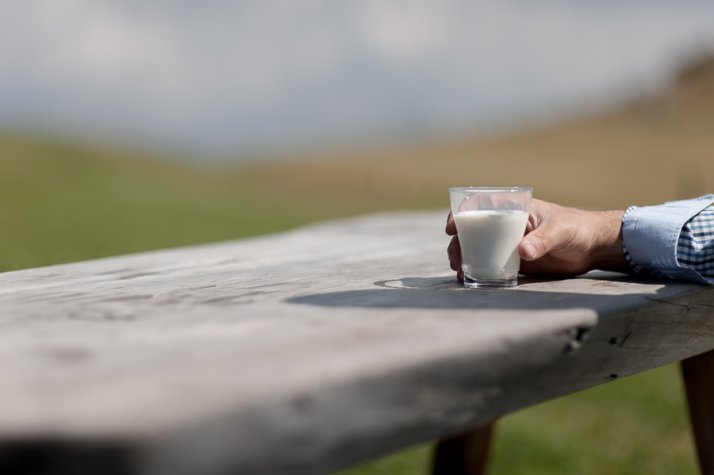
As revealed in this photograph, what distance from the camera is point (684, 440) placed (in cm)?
319

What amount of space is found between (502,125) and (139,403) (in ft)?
155

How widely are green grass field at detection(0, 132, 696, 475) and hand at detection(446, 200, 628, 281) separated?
1587mm

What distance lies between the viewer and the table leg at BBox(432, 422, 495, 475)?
6.53 ft

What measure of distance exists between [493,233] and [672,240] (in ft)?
1.13

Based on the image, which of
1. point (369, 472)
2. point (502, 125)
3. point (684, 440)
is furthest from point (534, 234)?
point (502, 125)

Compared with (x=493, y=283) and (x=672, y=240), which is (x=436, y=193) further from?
(x=493, y=283)

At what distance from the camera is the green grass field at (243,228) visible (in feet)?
10.1

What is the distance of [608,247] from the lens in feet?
4.86

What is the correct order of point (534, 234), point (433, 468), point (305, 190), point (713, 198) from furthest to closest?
point (305, 190)
point (433, 468)
point (713, 198)
point (534, 234)

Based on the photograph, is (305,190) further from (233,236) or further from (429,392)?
(429,392)

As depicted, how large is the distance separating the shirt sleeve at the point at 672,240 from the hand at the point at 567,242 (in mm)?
25

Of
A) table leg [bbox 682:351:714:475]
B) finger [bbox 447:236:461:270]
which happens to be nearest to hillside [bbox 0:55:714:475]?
table leg [bbox 682:351:714:475]

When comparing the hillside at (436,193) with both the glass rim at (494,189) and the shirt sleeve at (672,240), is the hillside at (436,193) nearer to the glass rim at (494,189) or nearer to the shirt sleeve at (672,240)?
the shirt sleeve at (672,240)

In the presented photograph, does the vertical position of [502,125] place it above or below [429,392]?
above
